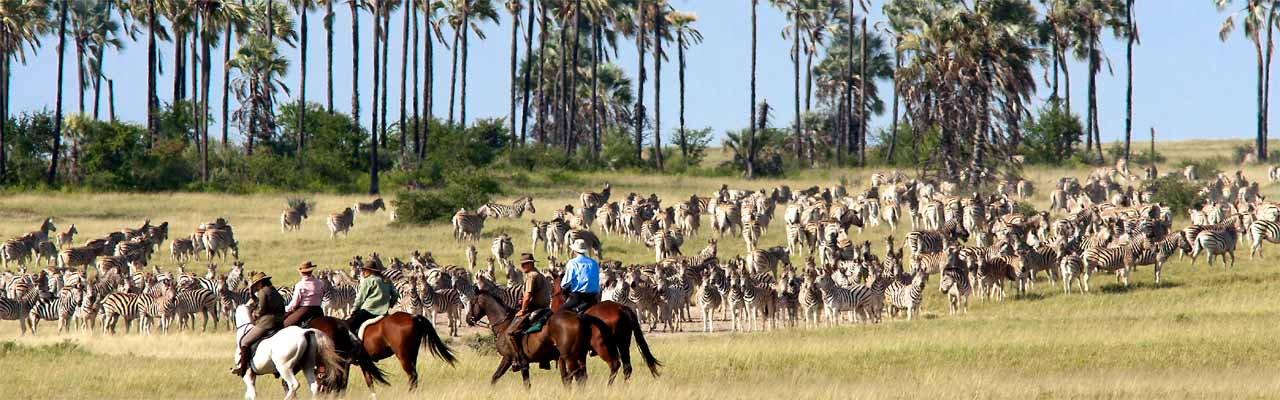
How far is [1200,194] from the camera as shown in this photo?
5272 centimetres

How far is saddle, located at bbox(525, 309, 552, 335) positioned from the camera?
18.3 metres

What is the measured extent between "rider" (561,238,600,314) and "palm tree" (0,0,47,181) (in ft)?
146

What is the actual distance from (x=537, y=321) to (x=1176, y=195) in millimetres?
37694

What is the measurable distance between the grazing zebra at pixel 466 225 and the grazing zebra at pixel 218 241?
5781mm

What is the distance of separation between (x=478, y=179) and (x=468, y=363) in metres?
33.9

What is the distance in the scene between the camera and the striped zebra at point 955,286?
97.5ft

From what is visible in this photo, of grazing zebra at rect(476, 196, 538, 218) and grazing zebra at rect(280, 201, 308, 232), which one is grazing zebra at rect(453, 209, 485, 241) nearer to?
grazing zebra at rect(476, 196, 538, 218)

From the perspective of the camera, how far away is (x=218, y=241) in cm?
4084

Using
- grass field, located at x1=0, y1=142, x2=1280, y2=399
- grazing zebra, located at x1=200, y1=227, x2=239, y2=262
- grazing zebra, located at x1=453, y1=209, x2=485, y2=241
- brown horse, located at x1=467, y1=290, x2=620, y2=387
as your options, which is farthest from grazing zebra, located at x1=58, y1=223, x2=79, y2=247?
brown horse, located at x1=467, y1=290, x2=620, y2=387

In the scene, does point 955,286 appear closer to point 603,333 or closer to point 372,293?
point 603,333

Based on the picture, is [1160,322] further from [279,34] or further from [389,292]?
[279,34]

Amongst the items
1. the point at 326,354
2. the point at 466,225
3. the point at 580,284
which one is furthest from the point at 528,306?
the point at 466,225

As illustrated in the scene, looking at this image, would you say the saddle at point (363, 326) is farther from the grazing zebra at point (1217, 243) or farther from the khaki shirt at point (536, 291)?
the grazing zebra at point (1217, 243)

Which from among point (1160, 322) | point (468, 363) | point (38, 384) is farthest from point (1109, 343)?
point (38, 384)
